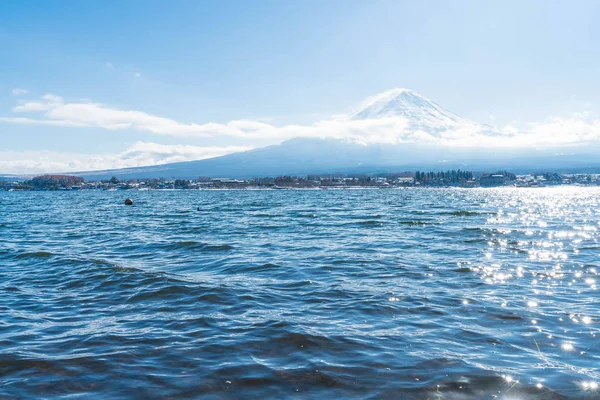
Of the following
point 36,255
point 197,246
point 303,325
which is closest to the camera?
point 303,325

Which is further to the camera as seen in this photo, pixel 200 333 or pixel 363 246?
pixel 363 246

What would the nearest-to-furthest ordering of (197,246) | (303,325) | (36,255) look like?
(303,325) < (36,255) < (197,246)

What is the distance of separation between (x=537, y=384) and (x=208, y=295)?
794 cm

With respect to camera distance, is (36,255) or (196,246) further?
(196,246)

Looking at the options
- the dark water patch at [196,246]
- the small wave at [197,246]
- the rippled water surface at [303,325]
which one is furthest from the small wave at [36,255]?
the small wave at [197,246]

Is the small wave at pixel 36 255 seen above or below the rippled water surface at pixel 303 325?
below

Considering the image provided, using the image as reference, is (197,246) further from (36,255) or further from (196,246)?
(36,255)

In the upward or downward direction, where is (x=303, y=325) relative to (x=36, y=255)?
upward

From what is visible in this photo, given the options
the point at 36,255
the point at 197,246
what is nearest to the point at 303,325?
the point at 197,246

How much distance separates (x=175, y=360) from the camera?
7.39 meters

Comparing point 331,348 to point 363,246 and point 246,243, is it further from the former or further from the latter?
point 246,243

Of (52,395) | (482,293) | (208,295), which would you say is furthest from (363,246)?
(52,395)

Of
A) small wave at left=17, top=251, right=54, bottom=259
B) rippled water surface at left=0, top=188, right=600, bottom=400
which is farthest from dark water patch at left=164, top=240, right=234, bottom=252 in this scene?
small wave at left=17, top=251, right=54, bottom=259

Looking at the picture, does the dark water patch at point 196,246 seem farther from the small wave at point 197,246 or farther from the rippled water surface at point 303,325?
the rippled water surface at point 303,325
